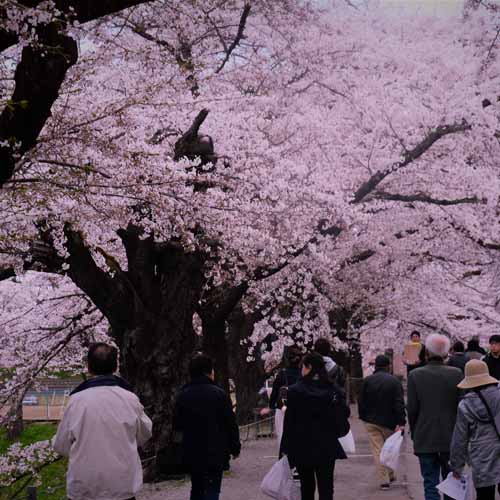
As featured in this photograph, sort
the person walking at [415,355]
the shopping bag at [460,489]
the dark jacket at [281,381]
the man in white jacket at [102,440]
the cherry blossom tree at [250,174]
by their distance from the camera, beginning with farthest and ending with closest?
the person walking at [415,355] < the dark jacket at [281,381] < the cherry blossom tree at [250,174] < the shopping bag at [460,489] < the man in white jacket at [102,440]

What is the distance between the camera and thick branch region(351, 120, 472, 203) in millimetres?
17500

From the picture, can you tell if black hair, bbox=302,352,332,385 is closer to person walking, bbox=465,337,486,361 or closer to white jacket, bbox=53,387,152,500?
white jacket, bbox=53,387,152,500

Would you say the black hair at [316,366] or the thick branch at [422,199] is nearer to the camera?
the black hair at [316,366]

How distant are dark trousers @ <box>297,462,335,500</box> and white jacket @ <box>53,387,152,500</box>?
7.99 ft

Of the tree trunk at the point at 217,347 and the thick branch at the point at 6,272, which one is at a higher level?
the thick branch at the point at 6,272

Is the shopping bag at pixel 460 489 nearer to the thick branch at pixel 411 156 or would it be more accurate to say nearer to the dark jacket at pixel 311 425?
the dark jacket at pixel 311 425

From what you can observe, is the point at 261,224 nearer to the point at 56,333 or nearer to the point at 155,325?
the point at 155,325

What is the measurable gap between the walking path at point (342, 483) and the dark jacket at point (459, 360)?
1.53 metres

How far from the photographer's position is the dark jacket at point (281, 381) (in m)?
10.6

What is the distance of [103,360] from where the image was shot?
18.6 ft

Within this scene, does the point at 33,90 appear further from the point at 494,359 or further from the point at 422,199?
the point at 422,199

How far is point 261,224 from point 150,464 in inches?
161

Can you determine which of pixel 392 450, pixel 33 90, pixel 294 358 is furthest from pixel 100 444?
pixel 294 358

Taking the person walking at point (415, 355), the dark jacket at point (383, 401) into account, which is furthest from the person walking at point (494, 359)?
the person walking at point (415, 355)
